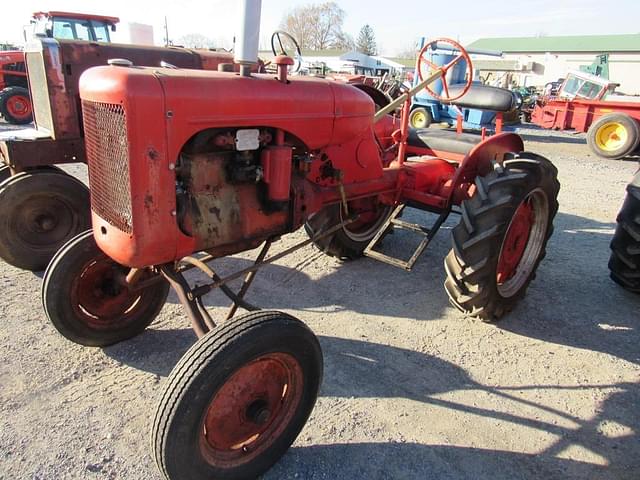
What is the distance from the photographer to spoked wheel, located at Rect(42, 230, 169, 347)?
8.68 feet

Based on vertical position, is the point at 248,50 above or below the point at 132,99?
above

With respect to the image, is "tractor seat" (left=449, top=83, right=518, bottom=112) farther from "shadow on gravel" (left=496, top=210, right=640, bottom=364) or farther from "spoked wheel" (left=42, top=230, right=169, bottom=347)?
"spoked wheel" (left=42, top=230, right=169, bottom=347)

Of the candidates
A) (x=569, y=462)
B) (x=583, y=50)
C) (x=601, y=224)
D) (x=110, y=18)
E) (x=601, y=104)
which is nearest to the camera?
(x=569, y=462)

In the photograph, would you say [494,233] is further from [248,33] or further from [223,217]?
[248,33]

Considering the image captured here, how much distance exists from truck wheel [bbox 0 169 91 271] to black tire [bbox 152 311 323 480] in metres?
2.83

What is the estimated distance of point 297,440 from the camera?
2.32 metres

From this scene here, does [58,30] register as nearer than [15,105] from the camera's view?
Yes

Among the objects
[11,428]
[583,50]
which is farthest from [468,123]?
[583,50]

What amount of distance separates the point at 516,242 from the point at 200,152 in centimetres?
250

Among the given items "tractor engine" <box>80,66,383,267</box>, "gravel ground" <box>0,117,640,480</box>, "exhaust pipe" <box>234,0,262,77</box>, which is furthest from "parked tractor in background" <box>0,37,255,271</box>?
"exhaust pipe" <box>234,0,262,77</box>

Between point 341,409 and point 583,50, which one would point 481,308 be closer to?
point 341,409

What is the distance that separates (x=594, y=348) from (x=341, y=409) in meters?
1.86

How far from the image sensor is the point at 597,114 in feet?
41.7

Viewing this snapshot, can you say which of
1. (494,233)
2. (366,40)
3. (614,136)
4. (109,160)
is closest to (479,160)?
(494,233)
